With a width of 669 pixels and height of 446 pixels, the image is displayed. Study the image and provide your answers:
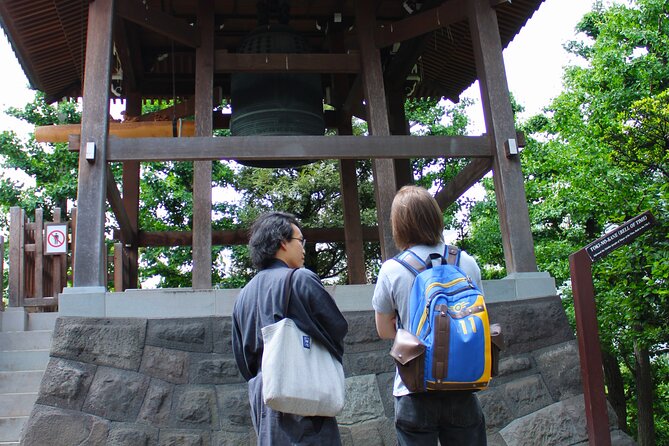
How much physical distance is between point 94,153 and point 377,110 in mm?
2284

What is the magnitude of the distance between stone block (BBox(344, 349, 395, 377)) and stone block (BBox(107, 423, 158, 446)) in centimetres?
127

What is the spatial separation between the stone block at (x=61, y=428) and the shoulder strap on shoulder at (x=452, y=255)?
2669 millimetres

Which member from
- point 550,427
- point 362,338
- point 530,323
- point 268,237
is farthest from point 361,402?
point 268,237

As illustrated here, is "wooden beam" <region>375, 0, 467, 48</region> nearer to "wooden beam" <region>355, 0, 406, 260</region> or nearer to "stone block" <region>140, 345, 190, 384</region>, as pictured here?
"wooden beam" <region>355, 0, 406, 260</region>

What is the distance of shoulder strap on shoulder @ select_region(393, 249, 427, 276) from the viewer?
2262mm

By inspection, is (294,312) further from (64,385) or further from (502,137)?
(502,137)

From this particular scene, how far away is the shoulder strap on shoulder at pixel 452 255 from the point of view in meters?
2.31

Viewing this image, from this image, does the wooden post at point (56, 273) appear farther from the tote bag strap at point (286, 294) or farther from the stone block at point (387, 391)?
the tote bag strap at point (286, 294)

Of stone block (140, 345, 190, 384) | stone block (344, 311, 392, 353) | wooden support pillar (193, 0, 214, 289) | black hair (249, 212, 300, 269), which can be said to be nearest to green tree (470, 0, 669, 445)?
stone block (344, 311, 392, 353)

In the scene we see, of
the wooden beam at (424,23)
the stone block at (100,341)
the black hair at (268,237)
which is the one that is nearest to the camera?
the black hair at (268,237)

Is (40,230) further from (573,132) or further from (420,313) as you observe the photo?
(573,132)

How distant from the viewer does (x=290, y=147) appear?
16.8 feet

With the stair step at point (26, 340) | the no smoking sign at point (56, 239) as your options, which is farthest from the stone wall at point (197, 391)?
the no smoking sign at point (56, 239)

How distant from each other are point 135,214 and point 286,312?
578cm
